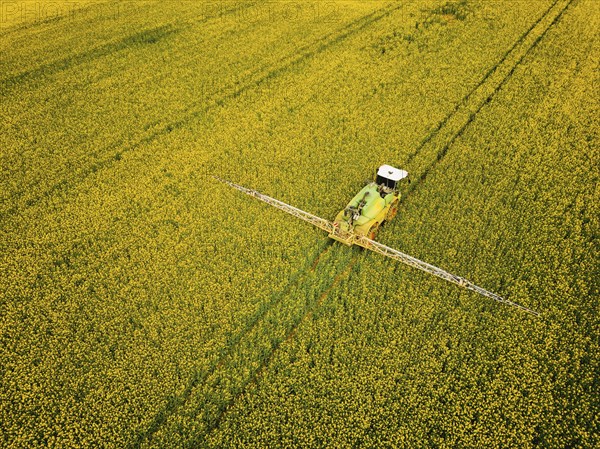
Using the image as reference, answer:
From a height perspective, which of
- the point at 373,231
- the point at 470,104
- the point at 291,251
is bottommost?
the point at 291,251

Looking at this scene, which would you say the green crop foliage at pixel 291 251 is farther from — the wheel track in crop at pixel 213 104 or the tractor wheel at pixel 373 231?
the tractor wheel at pixel 373 231

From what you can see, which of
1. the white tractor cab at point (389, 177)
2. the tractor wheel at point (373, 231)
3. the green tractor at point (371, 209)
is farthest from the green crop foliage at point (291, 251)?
the white tractor cab at point (389, 177)

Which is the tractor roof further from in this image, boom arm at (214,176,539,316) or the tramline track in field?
boom arm at (214,176,539,316)

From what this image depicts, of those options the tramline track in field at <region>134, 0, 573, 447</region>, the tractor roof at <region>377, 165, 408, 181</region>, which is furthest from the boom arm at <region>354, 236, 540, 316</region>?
the tractor roof at <region>377, 165, 408, 181</region>

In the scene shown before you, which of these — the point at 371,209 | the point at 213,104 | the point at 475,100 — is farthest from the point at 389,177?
the point at 213,104

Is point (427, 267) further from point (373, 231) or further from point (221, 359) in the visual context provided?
point (221, 359)

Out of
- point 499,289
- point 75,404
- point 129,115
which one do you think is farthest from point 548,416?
point 129,115
